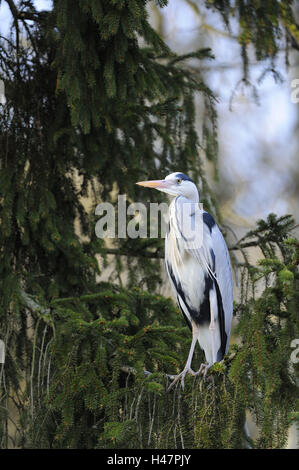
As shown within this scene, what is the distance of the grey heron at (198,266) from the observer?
347cm

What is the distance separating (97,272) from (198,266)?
811 mm

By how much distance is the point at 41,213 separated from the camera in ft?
12.3

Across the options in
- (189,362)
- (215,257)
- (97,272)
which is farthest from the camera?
(97,272)

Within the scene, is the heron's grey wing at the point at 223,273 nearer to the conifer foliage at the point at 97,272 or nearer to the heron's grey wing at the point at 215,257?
the heron's grey wing at the point at 215,257

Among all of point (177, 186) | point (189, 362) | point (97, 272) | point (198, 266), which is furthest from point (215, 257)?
point (97, 272)

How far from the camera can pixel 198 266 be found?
350cm

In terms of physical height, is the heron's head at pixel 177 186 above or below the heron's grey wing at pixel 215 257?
above

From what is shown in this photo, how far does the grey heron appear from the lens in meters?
3.47

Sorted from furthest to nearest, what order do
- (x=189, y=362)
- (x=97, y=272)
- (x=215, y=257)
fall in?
1. (x=97, y=272)
2. (x=215, y=257)
3. (x=189, y=362)

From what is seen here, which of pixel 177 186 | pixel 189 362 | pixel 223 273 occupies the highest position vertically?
pixel 177 186

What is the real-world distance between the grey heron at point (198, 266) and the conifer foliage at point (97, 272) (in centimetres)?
16

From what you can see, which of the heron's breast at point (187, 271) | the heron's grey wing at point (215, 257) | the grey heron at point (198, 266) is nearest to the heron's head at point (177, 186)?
the grey heron at point (198, 266)

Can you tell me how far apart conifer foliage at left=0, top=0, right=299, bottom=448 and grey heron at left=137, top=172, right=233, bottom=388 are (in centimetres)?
16

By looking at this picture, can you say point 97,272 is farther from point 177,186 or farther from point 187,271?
point 177,186
